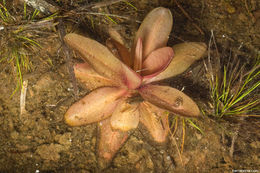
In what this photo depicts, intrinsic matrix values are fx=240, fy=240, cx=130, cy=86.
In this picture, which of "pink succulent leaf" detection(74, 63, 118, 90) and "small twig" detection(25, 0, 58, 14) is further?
"small twig" detection(25, 0, 58, 14)

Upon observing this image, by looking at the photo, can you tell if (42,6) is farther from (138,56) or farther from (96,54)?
(138,56)

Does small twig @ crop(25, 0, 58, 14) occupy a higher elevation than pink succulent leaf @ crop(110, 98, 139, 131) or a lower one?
higher

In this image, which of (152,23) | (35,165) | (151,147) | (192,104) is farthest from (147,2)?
(35,165)

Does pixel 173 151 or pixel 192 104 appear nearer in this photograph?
pixel 192 104

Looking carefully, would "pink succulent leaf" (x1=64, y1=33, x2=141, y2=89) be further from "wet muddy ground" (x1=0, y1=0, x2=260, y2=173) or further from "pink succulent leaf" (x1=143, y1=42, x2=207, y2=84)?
"wet muddy ground" (x1=0, y1=0, x2=260, y2=173)

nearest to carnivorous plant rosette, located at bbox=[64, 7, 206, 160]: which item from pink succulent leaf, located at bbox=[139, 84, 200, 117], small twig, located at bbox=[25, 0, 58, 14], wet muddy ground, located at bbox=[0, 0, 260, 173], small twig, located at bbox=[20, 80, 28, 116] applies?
pink succulent leaf, located at bbox=[139, 84, 200, 117]

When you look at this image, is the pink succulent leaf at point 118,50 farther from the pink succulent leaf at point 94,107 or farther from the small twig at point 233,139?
the small twig at point 233,139

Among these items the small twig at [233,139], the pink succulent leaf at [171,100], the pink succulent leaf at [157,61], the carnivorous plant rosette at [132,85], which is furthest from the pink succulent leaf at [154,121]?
the small twig at [233,139]

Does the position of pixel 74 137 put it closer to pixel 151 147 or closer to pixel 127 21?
pixel 151 147
